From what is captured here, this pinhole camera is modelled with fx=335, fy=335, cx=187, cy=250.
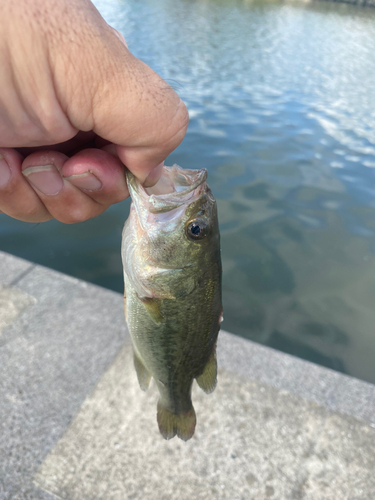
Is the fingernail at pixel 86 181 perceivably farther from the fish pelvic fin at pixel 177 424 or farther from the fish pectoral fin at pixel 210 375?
the fish pelvic fin at pixel 177 424

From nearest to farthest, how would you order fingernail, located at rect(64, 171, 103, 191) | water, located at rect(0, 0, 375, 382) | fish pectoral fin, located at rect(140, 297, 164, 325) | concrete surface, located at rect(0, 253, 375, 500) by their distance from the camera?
1. fingernail, located at rect(64, 171, 103, 191)
2. fish pectoral fin, located at rect(140, 297, 164, 325)
3. concrete surface, located at rect(0, 253, 375, 500)
4. water, located at rect(0, 0, 375, 382)

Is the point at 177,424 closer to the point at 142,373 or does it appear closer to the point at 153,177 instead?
the point at 142,373

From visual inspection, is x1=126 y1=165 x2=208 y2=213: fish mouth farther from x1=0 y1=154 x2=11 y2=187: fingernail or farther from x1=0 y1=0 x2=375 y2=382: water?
x1=0 y1=154 x2=11 y2=187: fingernail

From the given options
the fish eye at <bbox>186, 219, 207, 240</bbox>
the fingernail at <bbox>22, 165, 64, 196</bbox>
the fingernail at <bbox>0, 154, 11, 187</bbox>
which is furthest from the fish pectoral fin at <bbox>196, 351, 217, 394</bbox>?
the fingernail at <bbox>0, 154, 11, 187</bbox>

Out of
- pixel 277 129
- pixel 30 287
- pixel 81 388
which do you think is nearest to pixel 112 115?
pixel 81 388

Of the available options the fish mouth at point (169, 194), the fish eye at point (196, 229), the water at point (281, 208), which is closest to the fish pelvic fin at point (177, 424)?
the fish eye at point (196, 229)

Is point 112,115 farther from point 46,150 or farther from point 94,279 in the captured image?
point 94,279

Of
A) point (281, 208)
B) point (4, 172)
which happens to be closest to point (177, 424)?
point (4, 172)
